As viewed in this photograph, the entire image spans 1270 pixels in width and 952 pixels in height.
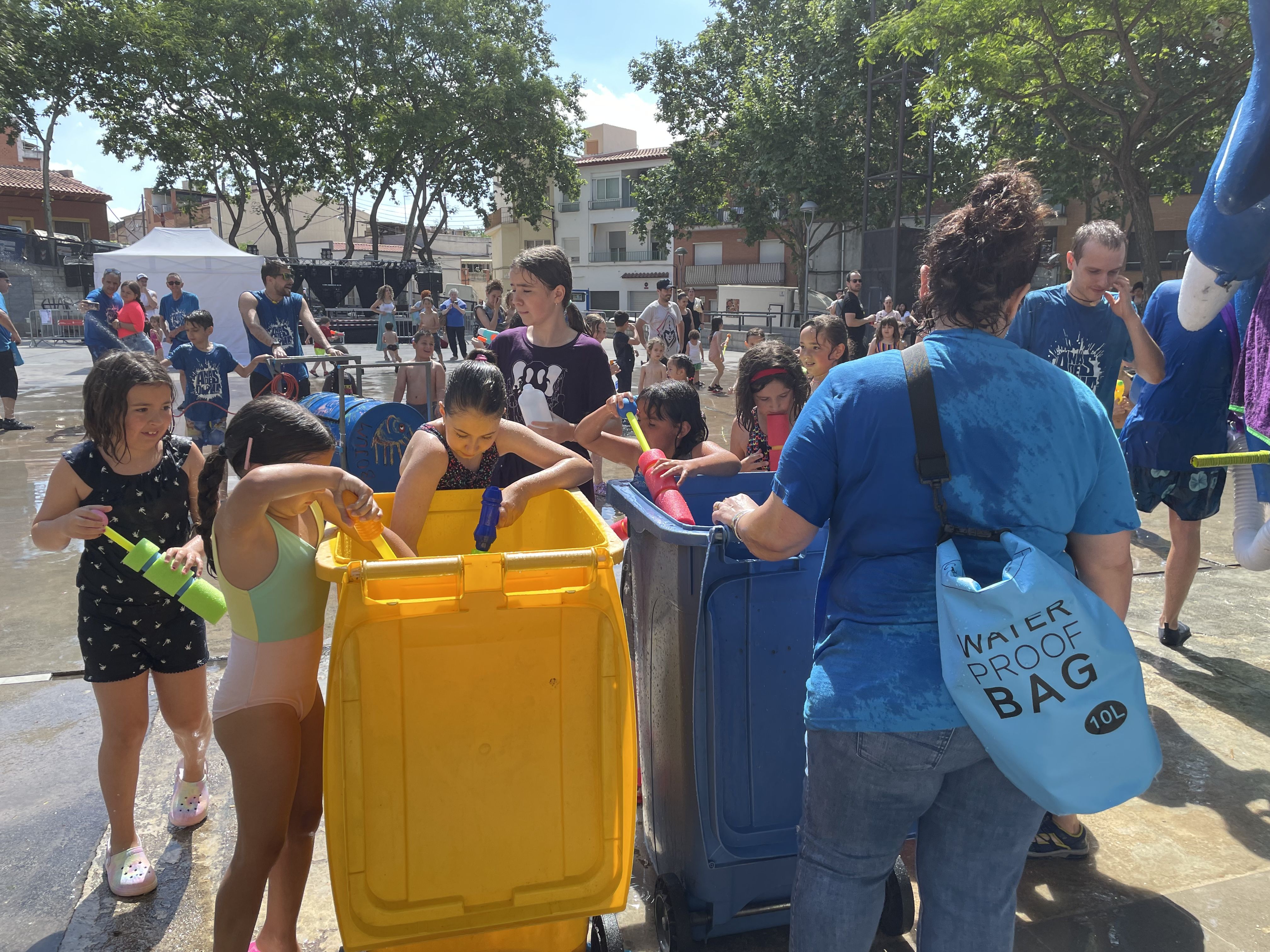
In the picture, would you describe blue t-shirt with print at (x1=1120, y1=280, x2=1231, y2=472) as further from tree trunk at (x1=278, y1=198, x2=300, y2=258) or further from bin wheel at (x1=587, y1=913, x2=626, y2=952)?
tree trunk at (x1=278, y1=198, x2=300, y2=258)

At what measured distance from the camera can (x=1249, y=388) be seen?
2.84 metres

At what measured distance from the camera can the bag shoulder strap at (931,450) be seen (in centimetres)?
152

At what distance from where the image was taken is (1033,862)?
2.69 m

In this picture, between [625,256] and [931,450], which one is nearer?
[931,450]

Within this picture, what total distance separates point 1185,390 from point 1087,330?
564mm

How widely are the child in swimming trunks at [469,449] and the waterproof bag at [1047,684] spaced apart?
4.04 feet

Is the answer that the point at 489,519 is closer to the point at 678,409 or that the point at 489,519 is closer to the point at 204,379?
the point at 678,409

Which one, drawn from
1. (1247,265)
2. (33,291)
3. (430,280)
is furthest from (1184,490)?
(33,291)

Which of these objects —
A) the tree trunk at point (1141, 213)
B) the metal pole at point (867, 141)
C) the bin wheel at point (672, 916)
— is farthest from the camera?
the metal pole at point (867, 141)

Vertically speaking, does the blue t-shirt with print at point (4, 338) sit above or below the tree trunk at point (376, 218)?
below

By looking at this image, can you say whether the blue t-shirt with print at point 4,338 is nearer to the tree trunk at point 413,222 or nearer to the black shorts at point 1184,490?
the black shorts at point 1184,490

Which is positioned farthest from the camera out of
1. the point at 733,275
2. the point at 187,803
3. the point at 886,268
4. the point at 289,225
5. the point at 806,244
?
the point at 733,275

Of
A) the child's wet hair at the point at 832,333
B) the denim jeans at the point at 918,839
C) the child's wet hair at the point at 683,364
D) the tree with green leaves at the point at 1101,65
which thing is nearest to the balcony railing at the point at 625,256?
the tree with green leaves at the point at 1101,65

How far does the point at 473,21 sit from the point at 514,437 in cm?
2954
